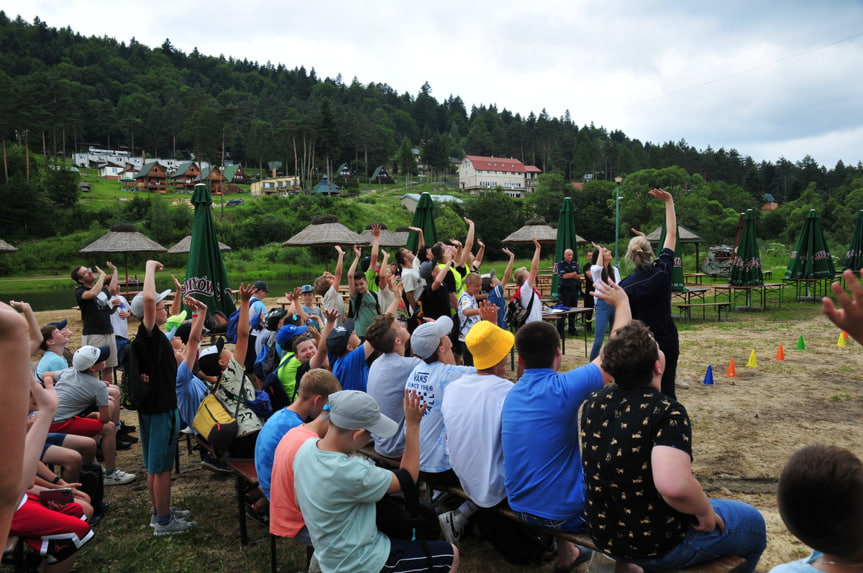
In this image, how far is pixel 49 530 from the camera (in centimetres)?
318

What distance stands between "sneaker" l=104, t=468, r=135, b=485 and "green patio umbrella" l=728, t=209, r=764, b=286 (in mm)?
17216

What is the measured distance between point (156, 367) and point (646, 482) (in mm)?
Answer: 3677

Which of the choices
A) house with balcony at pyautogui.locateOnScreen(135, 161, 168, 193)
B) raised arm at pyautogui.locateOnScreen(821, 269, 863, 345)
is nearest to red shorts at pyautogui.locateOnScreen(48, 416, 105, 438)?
raised arm at pyautogui.locateOnScreen(821, 269, 863, 345)

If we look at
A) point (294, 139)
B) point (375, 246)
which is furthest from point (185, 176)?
point (375, 246)

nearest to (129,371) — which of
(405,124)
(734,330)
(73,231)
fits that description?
(734,330)

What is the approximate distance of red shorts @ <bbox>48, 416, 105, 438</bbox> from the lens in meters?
4.96

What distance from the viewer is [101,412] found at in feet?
17.1

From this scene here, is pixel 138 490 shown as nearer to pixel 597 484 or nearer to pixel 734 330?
pixel 597 484

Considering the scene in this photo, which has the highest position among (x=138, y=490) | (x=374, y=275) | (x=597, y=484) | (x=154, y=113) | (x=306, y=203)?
(x=154, y=113)

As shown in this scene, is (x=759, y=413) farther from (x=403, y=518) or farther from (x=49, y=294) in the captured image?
(x=49, y=294)

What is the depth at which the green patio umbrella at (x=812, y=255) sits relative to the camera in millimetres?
17219

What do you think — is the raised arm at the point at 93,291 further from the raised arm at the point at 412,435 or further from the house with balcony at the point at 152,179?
the house with balcony at the point at 152,179

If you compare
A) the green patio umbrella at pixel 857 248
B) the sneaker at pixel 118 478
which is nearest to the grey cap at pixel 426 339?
the sneaker at pixel 118 478

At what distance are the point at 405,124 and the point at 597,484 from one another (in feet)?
496
